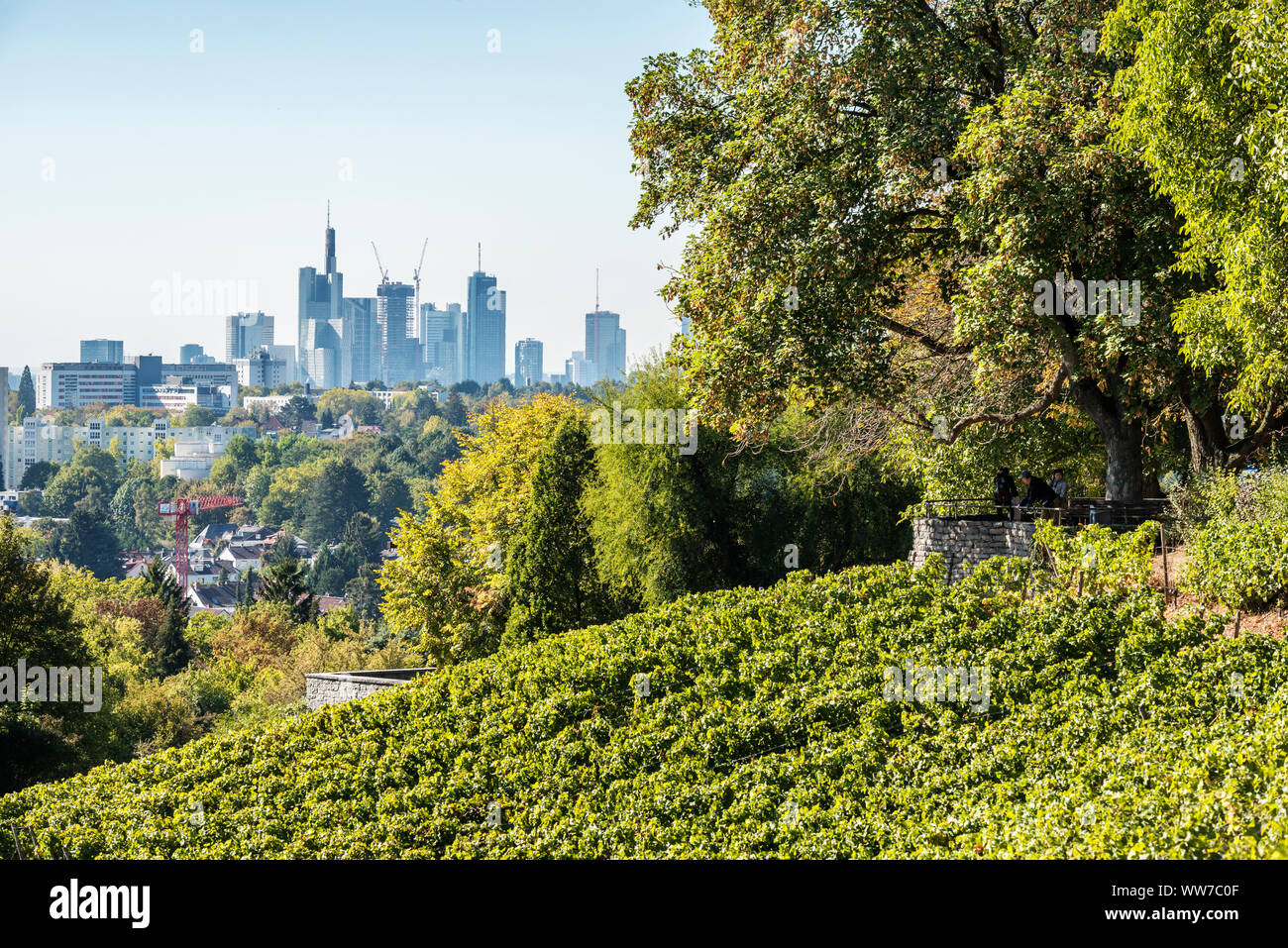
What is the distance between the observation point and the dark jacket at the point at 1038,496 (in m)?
18.8

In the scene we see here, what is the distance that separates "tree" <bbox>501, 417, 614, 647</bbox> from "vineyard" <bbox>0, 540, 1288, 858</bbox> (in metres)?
13.8

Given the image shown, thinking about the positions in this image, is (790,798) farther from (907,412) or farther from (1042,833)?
(907,412)

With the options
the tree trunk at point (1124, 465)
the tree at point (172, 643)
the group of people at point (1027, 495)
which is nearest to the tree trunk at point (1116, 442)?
A: the tree trunk at point (1124, 465)

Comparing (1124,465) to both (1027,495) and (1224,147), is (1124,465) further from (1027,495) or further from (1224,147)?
(1224,147)

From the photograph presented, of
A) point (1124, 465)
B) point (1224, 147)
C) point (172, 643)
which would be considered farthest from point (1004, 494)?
point (172, 643)

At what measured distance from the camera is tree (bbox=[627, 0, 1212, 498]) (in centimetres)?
1689

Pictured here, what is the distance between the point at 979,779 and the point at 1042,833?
2222 millimetres

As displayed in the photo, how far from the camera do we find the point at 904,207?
1900 centimetres

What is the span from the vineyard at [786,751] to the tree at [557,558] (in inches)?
544

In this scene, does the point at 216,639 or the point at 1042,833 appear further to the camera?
the point at 216,639

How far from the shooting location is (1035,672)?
39.2 ft

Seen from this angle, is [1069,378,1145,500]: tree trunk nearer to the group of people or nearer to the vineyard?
the group of people

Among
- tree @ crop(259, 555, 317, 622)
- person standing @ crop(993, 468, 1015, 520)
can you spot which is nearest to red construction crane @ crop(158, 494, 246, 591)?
tree @ crop(259, 555, 317, 622)
